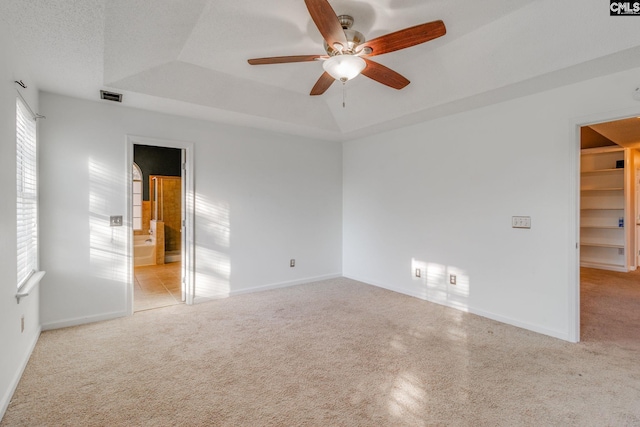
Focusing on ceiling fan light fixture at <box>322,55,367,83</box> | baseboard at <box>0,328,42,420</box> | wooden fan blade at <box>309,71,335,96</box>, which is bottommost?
baseboard at <box>0,328,42,420</box>

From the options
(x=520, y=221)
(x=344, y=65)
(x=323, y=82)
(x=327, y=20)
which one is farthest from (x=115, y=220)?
(x=520, y=221)

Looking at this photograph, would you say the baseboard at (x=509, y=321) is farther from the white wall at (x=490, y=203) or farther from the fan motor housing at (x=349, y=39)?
the fan motor housing at (x=349, y=39)

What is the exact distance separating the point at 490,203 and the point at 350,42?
2.41 metres

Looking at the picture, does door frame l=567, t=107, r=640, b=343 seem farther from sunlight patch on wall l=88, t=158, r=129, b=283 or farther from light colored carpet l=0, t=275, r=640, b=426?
sunlight patch on wall l=88, t=158, r=129, b=283

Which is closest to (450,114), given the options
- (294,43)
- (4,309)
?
(294,43)

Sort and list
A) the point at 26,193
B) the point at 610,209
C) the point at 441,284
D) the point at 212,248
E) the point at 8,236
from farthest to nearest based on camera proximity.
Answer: the point at 610,209
the point at 212,248
the point at 441,284
the point at 26,193
the point at 8,236

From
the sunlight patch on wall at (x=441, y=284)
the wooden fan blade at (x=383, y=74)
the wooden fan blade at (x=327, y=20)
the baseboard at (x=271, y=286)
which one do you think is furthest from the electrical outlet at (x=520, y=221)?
the baseboard at (x=271, y=286)

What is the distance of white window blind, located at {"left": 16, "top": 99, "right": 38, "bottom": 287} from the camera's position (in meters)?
2.44

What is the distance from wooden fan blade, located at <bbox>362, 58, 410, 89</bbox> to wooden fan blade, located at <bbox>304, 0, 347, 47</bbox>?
0.35 meters

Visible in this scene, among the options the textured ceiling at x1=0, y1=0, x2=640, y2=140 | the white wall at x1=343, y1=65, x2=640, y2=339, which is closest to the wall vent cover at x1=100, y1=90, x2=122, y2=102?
the textured ceiling at x1=0, y1=0, x2=640, y2=140

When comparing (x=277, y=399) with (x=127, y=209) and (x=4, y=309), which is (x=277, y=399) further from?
(x=127, y=209)

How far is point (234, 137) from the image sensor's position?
14.1ft

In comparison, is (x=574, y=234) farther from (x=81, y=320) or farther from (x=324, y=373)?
(x=81, y=320)

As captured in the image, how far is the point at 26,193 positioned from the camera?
8.75 ft
